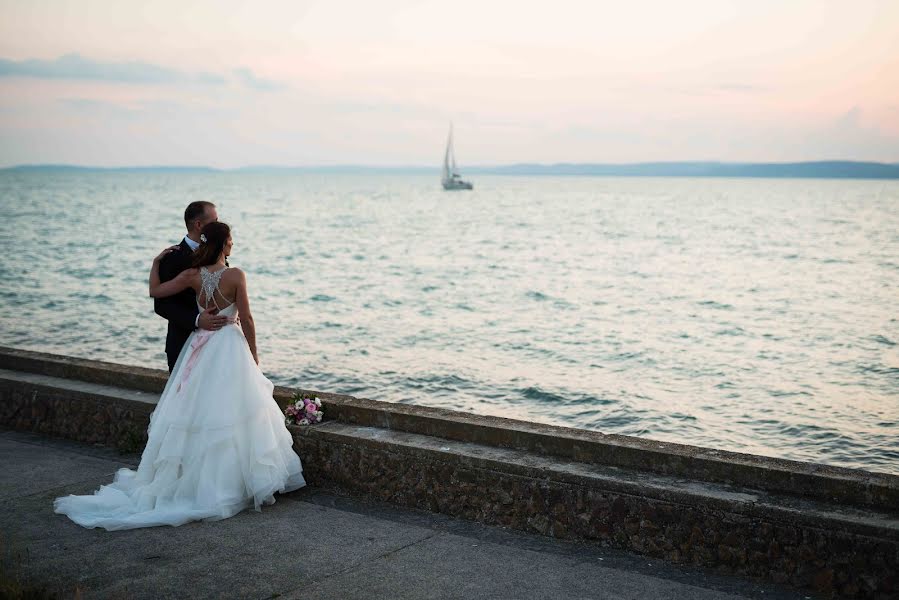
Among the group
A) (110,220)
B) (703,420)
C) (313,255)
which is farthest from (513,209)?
(703,420)

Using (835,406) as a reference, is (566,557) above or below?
above

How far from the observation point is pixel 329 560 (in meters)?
4.86

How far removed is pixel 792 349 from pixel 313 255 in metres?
30.6

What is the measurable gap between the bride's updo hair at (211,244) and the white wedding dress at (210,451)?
0.30ft

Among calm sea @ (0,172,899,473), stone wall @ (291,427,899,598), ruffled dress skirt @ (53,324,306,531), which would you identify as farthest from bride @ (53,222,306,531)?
calm sea @ (0,172,899,473)

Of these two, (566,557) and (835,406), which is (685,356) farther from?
(566,557)

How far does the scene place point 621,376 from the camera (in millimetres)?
18312

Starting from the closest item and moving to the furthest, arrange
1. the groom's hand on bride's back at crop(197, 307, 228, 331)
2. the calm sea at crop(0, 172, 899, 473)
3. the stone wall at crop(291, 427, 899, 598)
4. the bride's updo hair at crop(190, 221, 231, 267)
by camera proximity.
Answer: the stone wall at crop(291, 427, 899, 598), the bride's updo hair at crop(190, 221, 231, 267), the groom's hand on bride's back at crop(197, 307, 228, 331), the calm sea at crop(0, 172, 899, 473)

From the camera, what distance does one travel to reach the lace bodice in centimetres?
591

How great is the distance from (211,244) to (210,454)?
1383mm

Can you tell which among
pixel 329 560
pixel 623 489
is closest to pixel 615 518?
pixel 623 489

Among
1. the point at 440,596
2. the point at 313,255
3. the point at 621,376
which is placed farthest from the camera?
the point at 313,255

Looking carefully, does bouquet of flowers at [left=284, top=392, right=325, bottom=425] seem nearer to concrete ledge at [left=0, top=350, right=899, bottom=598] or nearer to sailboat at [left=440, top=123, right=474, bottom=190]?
concrete ledge at [left=0, top=350, right=899, bottom=598]

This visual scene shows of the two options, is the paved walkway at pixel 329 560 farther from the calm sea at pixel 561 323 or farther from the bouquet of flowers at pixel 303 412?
the calm sea at pixel 561 323
